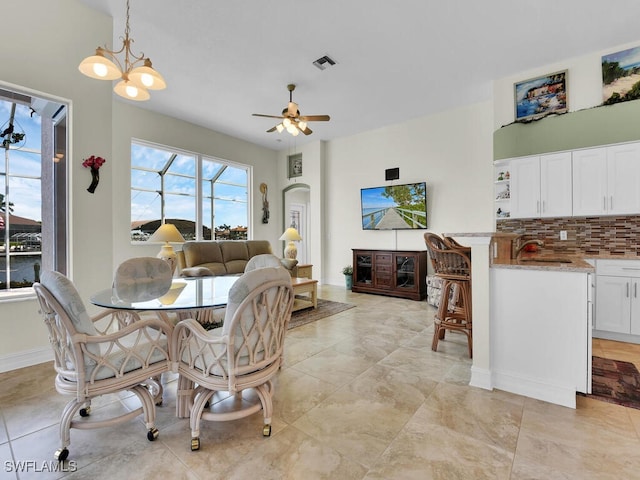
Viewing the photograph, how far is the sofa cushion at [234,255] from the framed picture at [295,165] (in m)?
2.39

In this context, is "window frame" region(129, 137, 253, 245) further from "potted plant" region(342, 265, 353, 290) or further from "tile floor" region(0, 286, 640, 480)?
"tile floor" region(0, 286, 640, 480)

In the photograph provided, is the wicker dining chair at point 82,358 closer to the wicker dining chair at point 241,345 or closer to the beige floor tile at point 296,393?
the wicker dining chair at point 241,345

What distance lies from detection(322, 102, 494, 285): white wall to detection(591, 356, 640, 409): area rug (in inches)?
106

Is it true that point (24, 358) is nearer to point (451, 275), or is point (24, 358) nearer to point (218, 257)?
point (218, 257)

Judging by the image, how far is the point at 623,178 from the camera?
11.0 feet

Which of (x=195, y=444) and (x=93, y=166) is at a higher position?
(x=93, y=166)

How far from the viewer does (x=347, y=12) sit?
2943 mm

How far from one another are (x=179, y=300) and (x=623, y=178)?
4688 mm

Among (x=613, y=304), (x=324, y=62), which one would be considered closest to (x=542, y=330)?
(x=613, y=304)

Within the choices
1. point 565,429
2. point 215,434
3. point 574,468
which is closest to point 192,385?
point 215,434

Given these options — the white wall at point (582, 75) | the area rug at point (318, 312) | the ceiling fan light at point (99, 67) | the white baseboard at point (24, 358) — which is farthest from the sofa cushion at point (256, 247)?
the white wall at point (582, 75)

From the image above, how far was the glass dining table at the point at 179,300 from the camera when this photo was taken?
5.35 ft

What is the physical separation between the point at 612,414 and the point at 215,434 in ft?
8.07

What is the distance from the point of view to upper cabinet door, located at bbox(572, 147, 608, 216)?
11.3 feet
